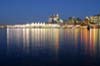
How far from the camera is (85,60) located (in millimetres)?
27016

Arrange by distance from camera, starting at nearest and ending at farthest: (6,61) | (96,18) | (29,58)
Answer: (6,61) → (29,58) → (96,18)

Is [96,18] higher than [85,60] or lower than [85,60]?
higher

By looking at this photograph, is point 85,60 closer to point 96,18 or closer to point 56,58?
point 56,58

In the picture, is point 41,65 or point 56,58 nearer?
point 41,65

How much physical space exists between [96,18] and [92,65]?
16709 centimetres

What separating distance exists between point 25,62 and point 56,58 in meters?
3.62

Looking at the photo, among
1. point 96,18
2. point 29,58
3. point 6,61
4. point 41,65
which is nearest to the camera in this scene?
point 41,65

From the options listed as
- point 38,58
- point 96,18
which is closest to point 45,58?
point 38,58

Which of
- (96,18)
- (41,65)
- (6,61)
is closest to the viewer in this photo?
(41,65)

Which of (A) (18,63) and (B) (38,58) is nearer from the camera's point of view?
(A) (18,63)

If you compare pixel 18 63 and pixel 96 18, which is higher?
pixel 96 18

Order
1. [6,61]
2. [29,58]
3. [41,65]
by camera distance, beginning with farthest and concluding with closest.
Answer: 1. [29,58]
2. [6,61]
3. [41,65]

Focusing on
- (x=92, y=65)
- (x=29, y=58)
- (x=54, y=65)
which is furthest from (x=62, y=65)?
(x=29, y=58)

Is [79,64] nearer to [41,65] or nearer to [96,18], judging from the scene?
[41,65]
